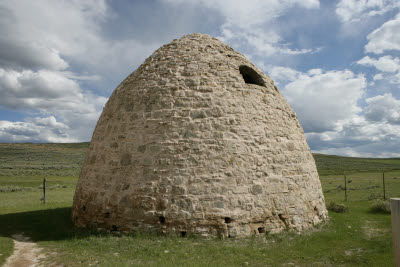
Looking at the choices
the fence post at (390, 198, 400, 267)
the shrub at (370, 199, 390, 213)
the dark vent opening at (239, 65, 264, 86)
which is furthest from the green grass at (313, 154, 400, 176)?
the fence post at (390, 198, 400, 267)

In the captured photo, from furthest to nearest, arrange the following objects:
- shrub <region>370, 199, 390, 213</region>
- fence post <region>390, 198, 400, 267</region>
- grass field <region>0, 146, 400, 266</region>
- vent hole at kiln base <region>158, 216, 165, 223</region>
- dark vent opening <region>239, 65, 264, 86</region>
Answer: shrub <region>370, 199, 390, 213</region> < dark vent opening <region>239, 65, 264, 86</region> < vent hole at kiln base <region>158, 216, 165, 223</region> < grass field <region>0, 146, 400, 266</region> < fence post <region>390, 198, 400, 267</region>

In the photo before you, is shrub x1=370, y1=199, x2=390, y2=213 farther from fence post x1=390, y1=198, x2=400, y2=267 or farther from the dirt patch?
fence post x1=390, y1=198, x2=400, y2=267

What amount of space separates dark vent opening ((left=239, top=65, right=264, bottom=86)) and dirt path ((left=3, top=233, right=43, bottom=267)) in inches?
308

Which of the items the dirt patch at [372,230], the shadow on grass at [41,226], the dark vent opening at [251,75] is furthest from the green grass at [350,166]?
the shadow on grass at [41,226]

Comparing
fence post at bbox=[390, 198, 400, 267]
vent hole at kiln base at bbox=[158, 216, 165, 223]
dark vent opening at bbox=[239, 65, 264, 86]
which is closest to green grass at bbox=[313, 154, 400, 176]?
dark vent opening at bbox=[239, 65, 264, 86]

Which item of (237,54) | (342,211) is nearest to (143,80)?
(237,54)

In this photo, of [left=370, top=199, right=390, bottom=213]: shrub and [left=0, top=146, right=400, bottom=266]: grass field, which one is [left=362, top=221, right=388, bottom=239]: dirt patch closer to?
[left=0, top=146, right=400, bottom=266]: grass field

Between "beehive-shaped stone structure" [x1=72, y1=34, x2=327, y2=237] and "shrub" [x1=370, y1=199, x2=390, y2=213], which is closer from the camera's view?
"beehive-shaped stone structure" [x1=72, y1=34, x2=327, y2=237]

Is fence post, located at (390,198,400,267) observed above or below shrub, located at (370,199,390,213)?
above

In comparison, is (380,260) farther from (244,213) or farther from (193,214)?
(193,214)

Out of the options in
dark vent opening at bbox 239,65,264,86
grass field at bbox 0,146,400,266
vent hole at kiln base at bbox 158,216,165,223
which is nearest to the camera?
grass field at bbox 0,146,400,266

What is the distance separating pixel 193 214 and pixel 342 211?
775 centimetres

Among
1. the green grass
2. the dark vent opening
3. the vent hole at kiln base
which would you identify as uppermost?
the dark vent opening

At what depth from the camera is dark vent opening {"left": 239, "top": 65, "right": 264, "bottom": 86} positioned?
9031mm
